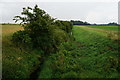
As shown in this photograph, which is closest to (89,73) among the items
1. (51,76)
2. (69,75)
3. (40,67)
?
(69,75)

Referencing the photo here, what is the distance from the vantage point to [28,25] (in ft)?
72.7

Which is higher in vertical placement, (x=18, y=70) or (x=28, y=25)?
(x=28, y=25)

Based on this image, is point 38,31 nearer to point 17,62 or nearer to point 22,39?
point 22,39

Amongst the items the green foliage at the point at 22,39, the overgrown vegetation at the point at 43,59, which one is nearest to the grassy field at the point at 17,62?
the overgrown vegetation at the point at 43,59

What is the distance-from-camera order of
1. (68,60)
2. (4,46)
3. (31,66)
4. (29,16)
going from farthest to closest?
(29,16) < (4,46) < (68,60) < (31,66)

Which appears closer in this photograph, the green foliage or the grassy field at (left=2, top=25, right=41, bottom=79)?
the grassy field at (left=2, top=25, right=41, bottom=79)

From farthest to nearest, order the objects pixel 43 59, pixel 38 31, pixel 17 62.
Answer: pixel 38 31 → pixel 43 59 → pixel 17 62

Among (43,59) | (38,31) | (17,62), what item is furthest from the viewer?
(38,31)

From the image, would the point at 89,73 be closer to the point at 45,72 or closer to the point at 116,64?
the point at 116,64

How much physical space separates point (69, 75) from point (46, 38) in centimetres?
873

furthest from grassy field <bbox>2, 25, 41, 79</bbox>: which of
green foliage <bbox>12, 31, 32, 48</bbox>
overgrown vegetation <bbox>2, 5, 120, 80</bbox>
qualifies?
green foliage <bbox>12, 31, 32, 48</bbox>

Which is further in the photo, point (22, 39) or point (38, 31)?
point (38, 31)

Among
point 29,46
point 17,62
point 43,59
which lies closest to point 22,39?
point 29,46

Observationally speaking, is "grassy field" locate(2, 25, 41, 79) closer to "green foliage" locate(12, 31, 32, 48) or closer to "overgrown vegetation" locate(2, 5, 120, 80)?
"overgrown vegetation" locate(2, 5, 120, 80)
